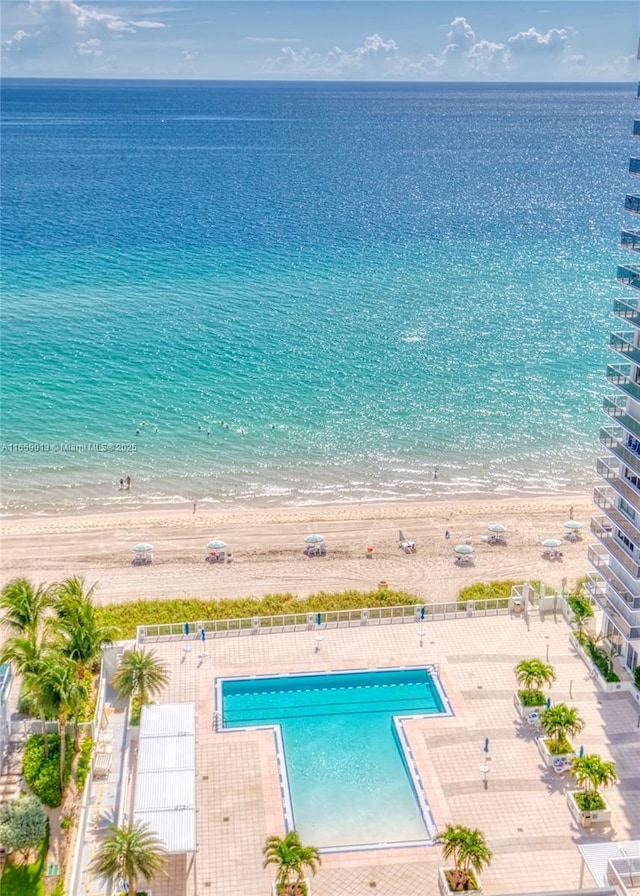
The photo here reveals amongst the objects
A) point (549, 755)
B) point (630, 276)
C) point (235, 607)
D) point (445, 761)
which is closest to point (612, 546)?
point (549, 755)

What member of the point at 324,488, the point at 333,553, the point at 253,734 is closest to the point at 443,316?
the point at 324,488

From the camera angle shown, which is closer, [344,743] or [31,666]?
[31,666]

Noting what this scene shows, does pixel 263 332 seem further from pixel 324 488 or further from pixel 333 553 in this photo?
pixel 333 553

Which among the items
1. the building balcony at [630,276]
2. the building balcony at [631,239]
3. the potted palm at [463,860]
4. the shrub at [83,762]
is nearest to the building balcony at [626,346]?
the building balcony at [630,276]

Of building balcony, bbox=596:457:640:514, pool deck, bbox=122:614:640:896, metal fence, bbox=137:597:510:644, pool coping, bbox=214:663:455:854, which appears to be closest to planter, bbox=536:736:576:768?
pool deck, bbox=122:614:640:896

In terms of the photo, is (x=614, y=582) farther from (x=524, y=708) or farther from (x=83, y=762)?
(x=83, y=762)

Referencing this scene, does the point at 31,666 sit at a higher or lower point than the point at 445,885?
higher
